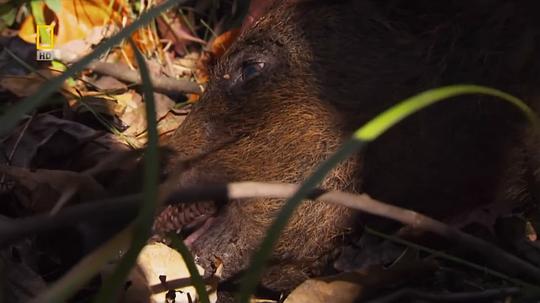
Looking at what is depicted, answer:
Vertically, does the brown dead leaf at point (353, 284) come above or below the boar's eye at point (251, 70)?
below

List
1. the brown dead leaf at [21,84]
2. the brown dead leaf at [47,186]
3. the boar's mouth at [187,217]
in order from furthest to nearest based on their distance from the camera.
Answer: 1. the brown dead leaf at [21,84]
2. the boar's mouth at [187,217]
3. the brown dead leaf at [47,186]

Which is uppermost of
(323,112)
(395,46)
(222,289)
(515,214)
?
(395,46)

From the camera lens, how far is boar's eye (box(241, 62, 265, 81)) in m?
2.27

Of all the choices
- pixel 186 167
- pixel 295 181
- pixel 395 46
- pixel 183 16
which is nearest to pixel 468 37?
pixel 395 46

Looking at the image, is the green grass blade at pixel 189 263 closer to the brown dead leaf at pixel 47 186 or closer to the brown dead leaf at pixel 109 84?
the brown dead leaf at pixel 47 186

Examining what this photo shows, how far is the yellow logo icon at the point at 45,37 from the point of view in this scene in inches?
123

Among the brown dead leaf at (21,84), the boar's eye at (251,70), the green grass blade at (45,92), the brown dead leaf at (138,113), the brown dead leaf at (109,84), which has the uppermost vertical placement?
the green grass blade at (45,92)

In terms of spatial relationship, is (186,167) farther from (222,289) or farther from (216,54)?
(216,54)

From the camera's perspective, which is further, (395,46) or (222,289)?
(395,46)

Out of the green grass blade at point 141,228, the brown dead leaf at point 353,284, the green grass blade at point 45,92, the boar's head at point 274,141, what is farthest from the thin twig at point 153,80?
the green grass blade at point 141,228

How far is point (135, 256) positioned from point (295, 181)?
2.69 feet

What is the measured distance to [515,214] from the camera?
2.10 m

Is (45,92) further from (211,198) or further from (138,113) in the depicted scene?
(138,113)

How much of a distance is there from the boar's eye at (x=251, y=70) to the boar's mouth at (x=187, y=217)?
1.25 feet
